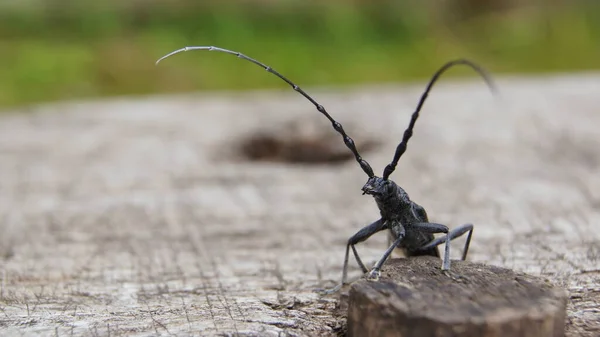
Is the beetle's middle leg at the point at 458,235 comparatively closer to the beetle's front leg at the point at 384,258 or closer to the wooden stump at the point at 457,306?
the beetle's front leg at the point at 384,258

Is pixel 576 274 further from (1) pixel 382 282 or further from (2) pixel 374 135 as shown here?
(2) pixel 374 135

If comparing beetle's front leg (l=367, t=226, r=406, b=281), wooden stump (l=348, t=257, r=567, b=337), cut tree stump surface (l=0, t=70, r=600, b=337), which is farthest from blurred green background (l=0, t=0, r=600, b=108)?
wooden stump (l=348, t=257, r=567, b=337)

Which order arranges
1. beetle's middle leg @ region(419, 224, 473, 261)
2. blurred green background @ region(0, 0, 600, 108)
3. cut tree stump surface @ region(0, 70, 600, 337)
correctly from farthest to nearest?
blurred green background @ region(0, 0, 600, 108) < beetle's middle leg @ region(419, 224, 473, 261) < cut tree stump surface @ region(0, 70, 600, 337)

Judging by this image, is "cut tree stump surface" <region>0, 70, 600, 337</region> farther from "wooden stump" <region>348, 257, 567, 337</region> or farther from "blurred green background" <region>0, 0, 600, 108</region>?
"blurred green background" <region>0, 0, 600, 108</region>

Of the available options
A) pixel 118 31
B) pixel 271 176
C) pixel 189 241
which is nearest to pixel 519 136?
pixel 271 176

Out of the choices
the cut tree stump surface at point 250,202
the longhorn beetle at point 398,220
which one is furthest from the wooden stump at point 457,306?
the longhorn beetle at point 398,220

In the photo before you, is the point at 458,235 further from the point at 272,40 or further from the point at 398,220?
the point at 272,40

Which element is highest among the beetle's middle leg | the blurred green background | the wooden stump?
the blurred green background
